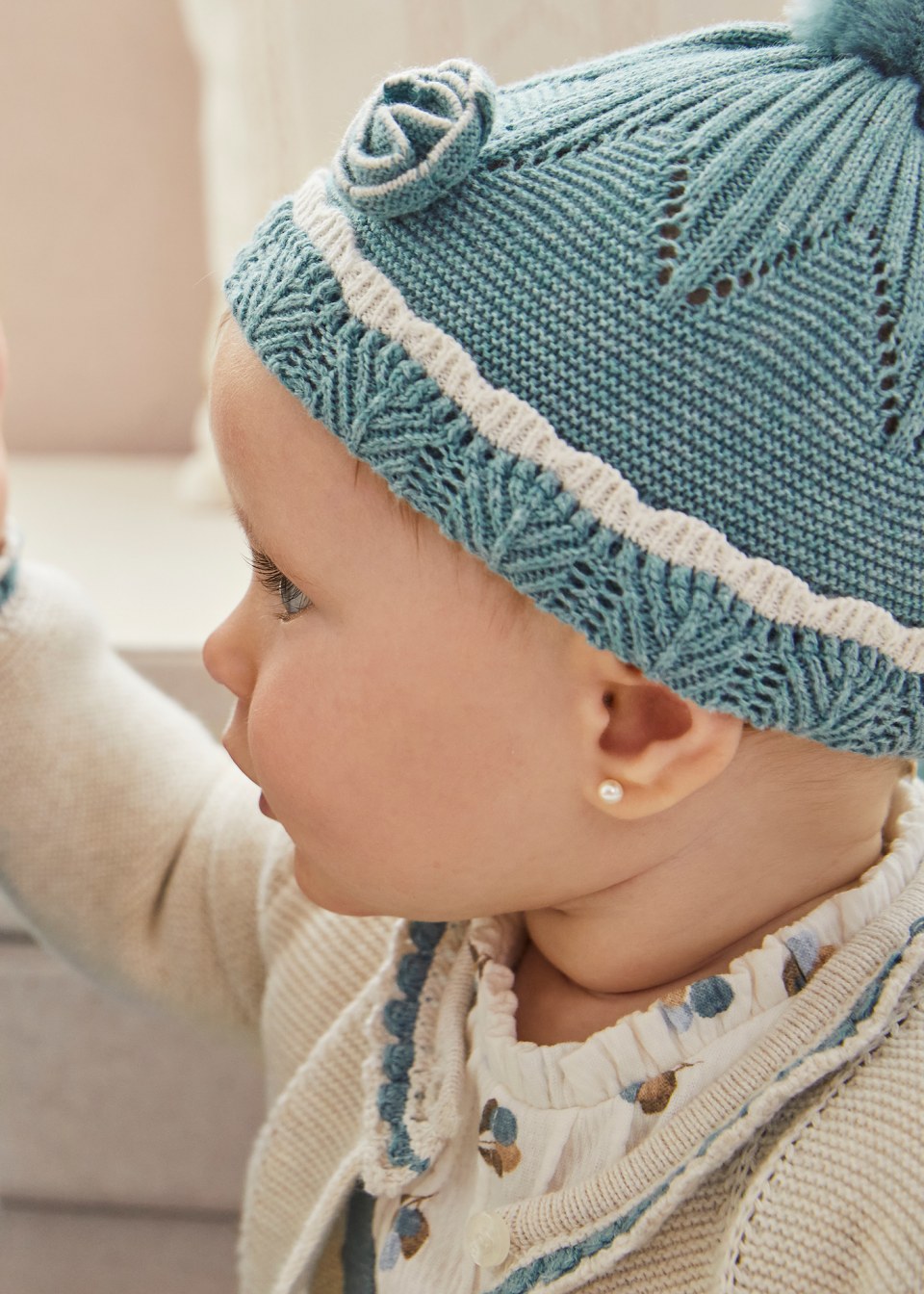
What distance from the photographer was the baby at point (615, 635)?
1.71 feet

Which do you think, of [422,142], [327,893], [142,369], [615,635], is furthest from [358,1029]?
Answer: [142,369]

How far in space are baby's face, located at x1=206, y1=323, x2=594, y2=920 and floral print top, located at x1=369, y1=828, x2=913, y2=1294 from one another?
3.2 inches

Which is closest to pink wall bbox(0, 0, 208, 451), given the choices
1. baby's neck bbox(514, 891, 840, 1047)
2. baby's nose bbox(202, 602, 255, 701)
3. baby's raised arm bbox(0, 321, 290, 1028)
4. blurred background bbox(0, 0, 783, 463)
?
blurred background bbox(0, 0, 783, 463)

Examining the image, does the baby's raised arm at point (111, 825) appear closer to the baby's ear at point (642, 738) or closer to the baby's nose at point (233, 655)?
the baby's nose at point (233, 655)

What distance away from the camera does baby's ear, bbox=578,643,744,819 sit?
0.58 m

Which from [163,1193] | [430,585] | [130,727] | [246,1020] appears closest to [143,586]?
[130,727]

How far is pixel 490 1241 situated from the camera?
63cm

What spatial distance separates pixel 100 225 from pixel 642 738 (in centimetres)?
115

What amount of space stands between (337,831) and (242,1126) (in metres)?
0.66

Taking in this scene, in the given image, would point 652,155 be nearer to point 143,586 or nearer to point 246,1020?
point 246,1020

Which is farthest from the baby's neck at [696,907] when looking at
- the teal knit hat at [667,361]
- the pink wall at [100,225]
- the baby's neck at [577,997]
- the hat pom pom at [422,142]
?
the pink wall at [100,225]

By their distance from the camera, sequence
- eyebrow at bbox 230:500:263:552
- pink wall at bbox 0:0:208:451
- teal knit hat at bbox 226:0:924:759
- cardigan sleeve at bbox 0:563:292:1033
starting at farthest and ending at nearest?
pink wall at bbox 0:0:208:451 → cardigan sleeve at bbox 0:563:292:1033 → eyebrow at bbox 230:500:263:552 → teal knit hat at bbox 226:0:924:759

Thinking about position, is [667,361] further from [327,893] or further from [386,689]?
[327,893]

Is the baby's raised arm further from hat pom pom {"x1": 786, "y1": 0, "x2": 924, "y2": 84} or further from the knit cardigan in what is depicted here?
hat pom pom {"x1": 786, "y1": 0, "x2": 924, "y2": 84}
